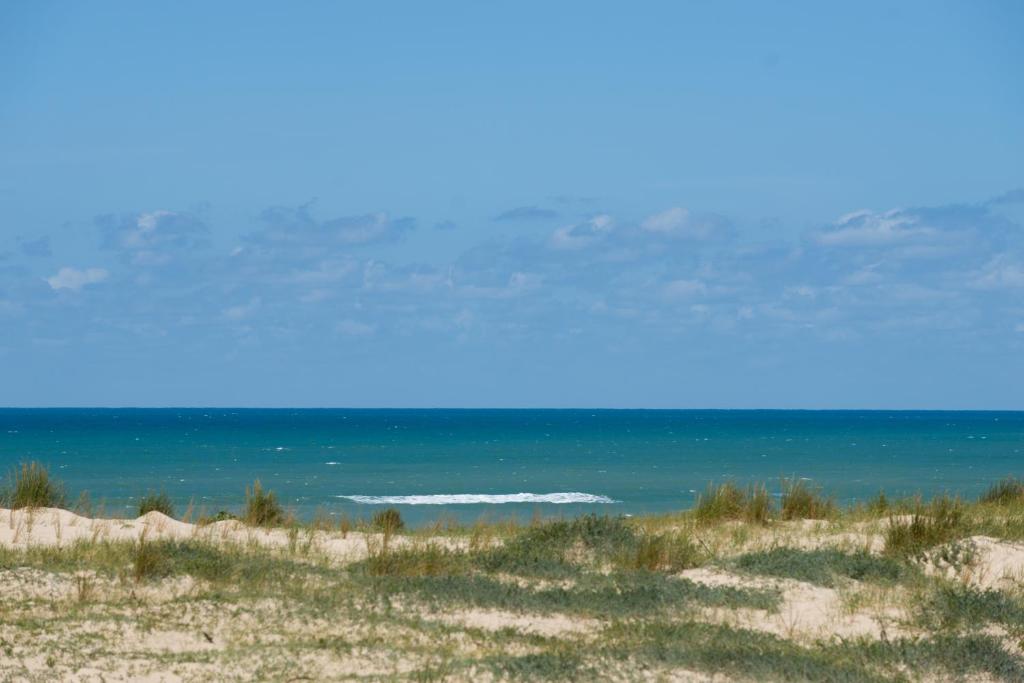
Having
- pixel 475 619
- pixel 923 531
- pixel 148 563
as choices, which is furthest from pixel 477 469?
pixel 475 619

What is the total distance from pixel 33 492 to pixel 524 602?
9.28 metres

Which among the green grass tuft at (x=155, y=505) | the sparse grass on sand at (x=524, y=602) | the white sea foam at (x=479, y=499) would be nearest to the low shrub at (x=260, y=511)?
the sparse grass on sand at (x=524, y=602)

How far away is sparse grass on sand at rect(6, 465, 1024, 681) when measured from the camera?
876cm

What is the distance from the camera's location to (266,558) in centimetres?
1234

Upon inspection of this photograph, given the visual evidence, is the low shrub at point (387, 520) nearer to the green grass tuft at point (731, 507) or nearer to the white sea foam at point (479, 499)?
the green grass tuft at point (731, 507)

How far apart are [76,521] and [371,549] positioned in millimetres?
5165

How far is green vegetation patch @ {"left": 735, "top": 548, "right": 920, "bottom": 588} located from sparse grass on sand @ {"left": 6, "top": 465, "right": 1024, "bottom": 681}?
3 centimetres

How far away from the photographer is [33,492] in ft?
55.8

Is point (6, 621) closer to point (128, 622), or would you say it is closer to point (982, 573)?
point (128, 622)

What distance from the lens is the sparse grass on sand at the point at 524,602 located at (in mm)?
8758

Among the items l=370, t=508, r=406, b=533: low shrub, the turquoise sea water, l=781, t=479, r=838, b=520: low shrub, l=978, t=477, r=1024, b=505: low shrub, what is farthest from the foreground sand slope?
the turquoise sea water

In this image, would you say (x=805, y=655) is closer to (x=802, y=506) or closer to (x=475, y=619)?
(x=475, y=619)

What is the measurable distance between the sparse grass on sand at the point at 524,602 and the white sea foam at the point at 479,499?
721 inches

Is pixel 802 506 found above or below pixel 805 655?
above
